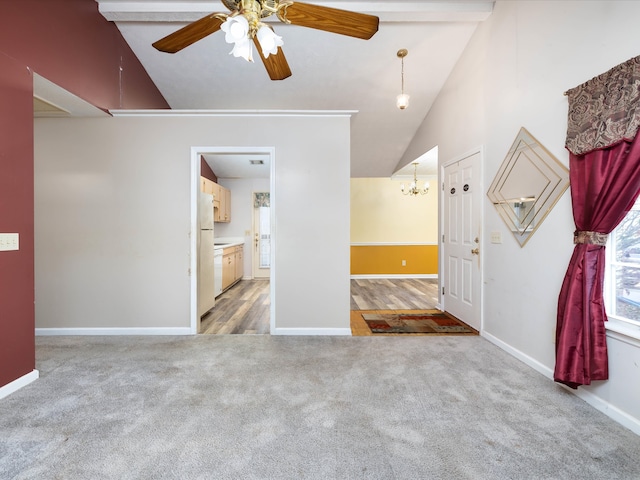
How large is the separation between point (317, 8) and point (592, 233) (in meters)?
2.12

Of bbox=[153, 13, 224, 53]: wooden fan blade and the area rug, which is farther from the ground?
bbox=[153, 13, 224, 53]: wooden fan blade

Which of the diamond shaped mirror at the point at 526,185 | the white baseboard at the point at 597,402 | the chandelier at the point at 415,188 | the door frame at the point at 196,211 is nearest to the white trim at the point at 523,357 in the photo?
the white baseboard at the point at 597,402

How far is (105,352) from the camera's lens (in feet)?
9.64

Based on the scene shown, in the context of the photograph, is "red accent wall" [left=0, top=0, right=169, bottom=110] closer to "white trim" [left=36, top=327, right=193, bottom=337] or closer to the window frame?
"white trim" [left=36, top=327, right=193, bottom=337]

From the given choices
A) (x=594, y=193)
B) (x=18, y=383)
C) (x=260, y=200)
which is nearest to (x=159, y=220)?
(x=18, y=383)

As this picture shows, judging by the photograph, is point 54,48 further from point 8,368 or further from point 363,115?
point 363,115

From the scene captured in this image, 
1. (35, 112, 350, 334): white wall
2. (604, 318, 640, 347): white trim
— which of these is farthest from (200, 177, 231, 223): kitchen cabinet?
(604, 318, 640, 347): white trim

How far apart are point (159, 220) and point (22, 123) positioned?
137cm

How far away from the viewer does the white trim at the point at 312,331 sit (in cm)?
342

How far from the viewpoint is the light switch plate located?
2188 millimetres

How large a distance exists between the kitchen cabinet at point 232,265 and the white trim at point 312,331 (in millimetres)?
2527

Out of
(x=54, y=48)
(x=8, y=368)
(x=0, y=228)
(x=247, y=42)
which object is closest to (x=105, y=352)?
(x=8, y=368)

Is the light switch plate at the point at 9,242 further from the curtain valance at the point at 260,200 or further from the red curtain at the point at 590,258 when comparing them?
the curtain valance at the point at 260,200

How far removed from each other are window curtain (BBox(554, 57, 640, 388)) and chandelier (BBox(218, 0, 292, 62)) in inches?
75.5
